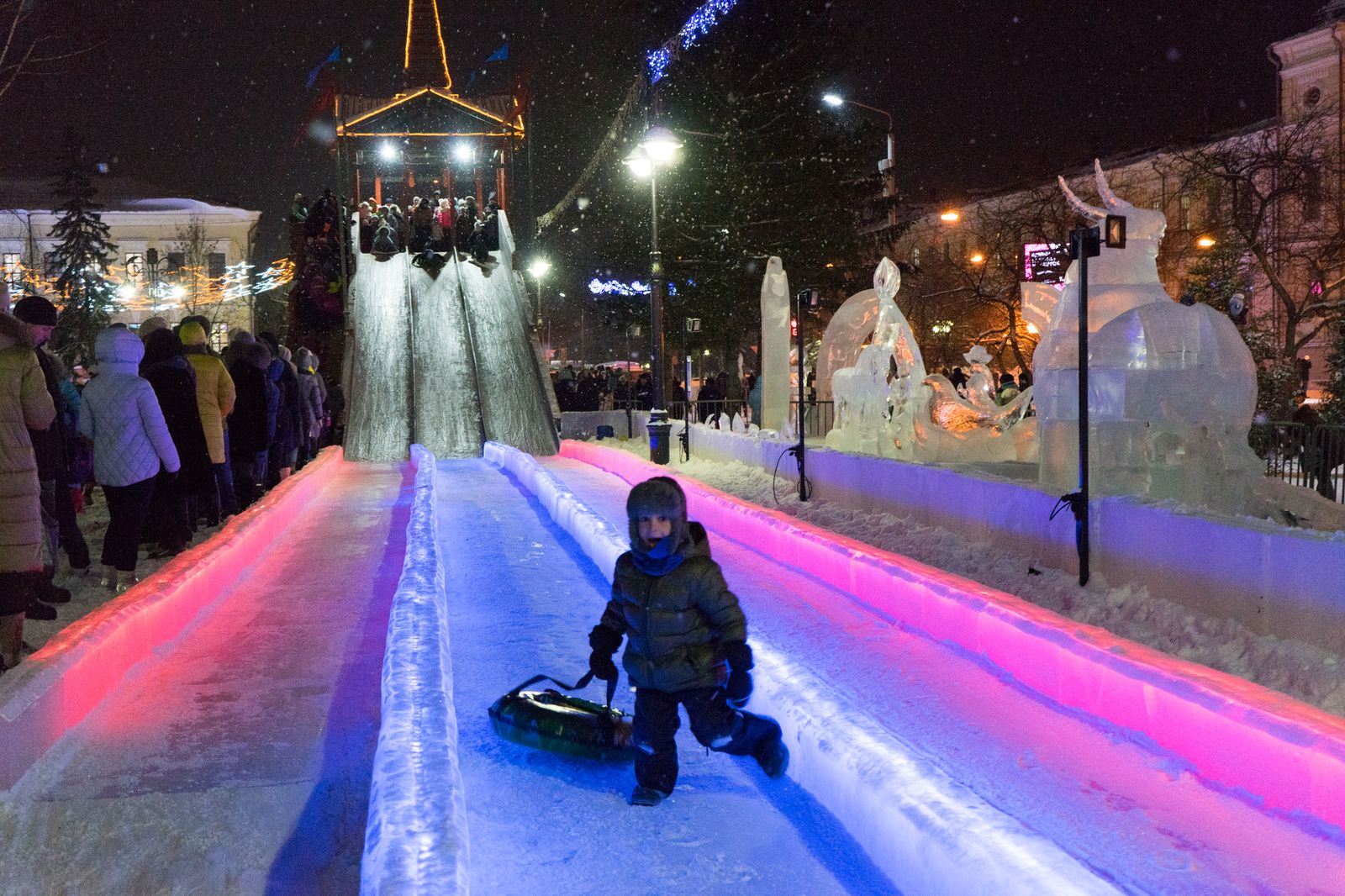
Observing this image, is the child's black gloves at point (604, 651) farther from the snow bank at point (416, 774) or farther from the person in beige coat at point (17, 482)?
the person in beige coat at point (17, 482)

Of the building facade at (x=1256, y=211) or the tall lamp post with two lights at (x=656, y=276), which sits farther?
the building facade at (x=1256, y=211)

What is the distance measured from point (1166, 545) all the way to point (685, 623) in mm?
4011

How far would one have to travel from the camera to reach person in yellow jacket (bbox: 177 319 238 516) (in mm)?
9297

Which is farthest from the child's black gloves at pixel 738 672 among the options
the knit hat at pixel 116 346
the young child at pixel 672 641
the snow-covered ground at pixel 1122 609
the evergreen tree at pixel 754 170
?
the evergreen tree at pixel 754 170

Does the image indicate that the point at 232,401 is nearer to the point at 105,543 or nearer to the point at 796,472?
the point at 105,543

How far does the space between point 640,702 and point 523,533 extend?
667 centimetres

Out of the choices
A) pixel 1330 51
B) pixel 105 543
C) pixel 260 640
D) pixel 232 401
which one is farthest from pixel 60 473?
pixel 1330 51

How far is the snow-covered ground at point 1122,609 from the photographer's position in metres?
5.20

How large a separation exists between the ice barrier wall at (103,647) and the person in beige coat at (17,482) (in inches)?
11.6

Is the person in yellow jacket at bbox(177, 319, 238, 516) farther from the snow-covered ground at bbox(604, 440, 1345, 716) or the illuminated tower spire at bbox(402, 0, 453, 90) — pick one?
the illuminated tower spire at bbox(402, 0, 453, 90)

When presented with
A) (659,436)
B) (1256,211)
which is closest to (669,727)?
(659,436)

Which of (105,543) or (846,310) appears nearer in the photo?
(105,543)

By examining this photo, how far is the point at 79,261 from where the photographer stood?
3994 cm

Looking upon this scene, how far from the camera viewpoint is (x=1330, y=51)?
37625mm
